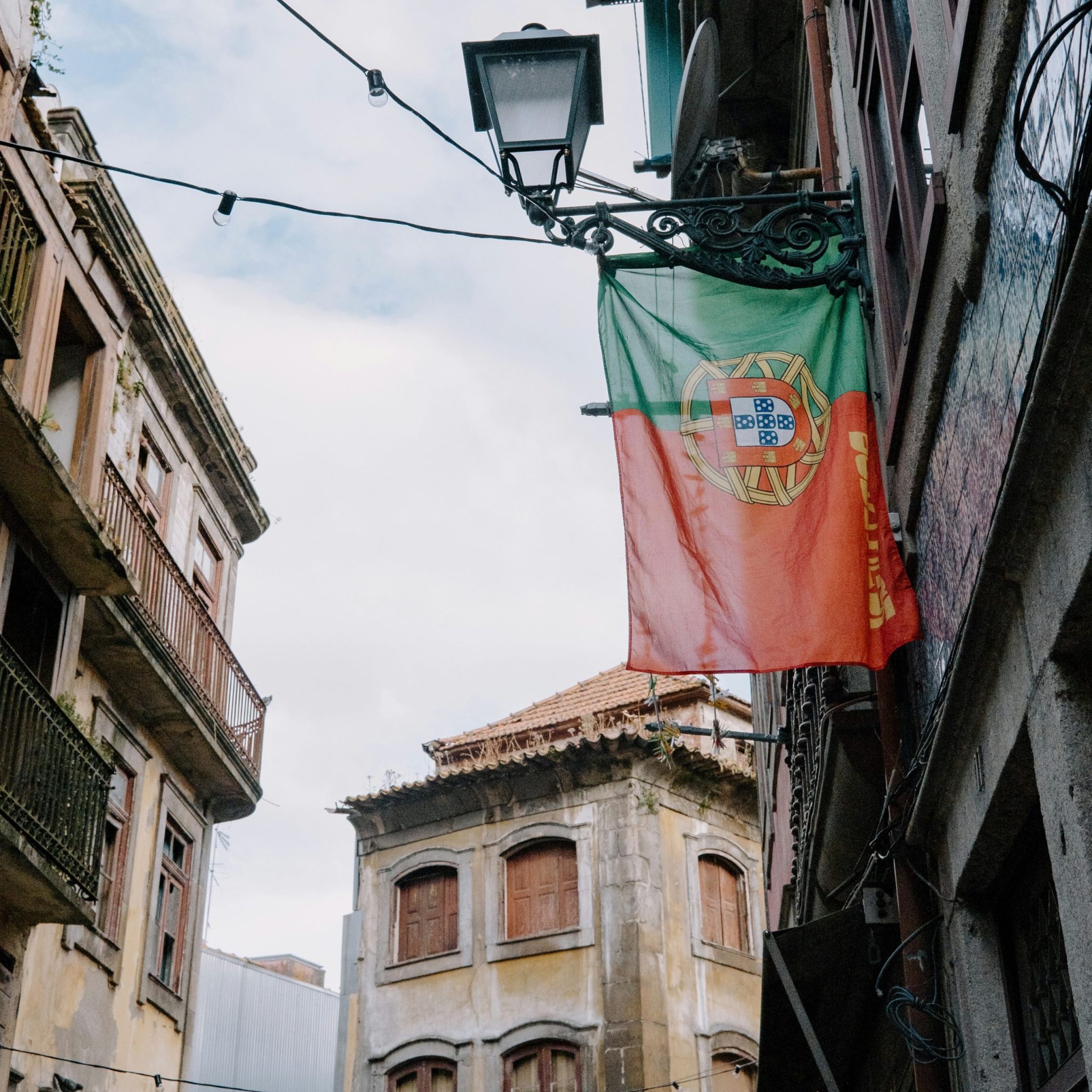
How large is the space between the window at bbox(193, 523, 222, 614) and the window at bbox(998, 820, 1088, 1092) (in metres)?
13.3

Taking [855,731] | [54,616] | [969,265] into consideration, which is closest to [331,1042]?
[54,616]

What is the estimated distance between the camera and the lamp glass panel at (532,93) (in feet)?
25.1

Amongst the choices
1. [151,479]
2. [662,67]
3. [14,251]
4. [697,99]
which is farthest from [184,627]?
[697,99]

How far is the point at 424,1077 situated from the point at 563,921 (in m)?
3.74

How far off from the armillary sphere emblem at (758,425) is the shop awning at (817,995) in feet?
7.47

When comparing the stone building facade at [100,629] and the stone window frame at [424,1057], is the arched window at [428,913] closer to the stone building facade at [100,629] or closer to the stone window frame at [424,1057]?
the stone window frame at [424,1057]

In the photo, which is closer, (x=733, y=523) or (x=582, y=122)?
(x=733, y=523)

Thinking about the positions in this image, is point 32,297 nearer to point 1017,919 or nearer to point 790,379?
point 790,379

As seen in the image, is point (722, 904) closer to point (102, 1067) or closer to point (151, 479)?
point (151, 479)

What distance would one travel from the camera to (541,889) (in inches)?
1025

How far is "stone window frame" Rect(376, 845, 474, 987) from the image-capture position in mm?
26188

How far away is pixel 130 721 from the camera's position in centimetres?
1514

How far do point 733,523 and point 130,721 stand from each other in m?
10.4

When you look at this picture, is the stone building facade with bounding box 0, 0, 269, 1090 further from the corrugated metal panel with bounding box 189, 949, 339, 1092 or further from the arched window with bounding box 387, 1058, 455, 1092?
the corrugated metal panel with bounding box 189, 949, 339, 1092
